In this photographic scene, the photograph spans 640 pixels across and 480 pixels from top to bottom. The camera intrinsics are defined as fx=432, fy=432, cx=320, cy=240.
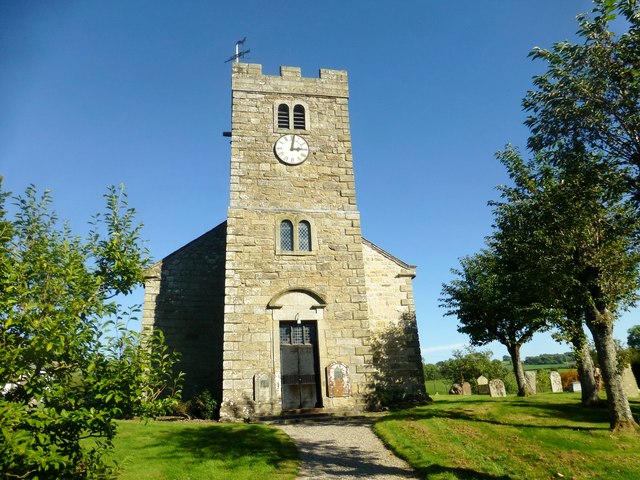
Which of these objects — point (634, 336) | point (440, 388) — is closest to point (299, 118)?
point (440, 388)

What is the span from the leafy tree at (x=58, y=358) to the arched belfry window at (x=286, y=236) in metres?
10.7

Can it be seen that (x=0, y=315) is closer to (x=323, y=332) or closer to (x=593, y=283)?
(x=323, y=332)

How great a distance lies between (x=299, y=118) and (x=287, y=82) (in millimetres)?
1791

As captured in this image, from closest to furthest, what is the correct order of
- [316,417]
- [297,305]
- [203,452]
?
[203,452], [316,417], [297,305]

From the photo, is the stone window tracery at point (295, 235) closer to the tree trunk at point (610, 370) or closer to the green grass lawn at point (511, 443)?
the green grass lawn at point (511, 443)

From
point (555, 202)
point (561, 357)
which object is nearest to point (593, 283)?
point (555, 202)

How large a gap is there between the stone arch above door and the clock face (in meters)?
5.85

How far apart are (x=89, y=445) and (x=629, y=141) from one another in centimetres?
1464

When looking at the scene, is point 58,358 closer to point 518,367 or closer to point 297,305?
point 297,305

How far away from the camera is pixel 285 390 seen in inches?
627

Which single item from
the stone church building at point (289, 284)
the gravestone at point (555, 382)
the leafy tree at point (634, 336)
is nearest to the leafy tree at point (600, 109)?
the stone church building at point (289, 284)

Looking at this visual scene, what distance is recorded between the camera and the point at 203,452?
10555 mm

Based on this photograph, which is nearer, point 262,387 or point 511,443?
point 511,443

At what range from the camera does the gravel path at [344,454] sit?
902 centimetres
